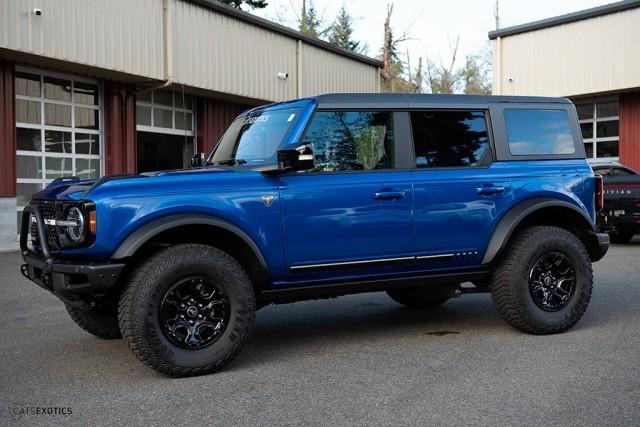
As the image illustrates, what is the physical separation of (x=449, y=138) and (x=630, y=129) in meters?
18.0

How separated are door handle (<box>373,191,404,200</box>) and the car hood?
113 centimetres

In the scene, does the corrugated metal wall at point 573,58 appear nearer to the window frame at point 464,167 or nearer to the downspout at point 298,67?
the downspout at point 298,67

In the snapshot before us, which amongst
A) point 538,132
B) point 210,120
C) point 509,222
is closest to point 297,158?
point 509,222

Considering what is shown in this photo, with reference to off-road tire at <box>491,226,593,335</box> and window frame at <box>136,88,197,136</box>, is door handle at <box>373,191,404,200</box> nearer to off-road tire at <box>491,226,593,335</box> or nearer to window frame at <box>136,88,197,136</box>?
off-road tire at <box>491,226,593,335</box>

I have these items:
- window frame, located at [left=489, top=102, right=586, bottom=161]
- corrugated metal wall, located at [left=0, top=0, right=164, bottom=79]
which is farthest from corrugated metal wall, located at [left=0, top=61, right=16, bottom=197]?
window frame, located at [left=489, top=102, right=586, bottom=161]

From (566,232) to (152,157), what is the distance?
1324 cm

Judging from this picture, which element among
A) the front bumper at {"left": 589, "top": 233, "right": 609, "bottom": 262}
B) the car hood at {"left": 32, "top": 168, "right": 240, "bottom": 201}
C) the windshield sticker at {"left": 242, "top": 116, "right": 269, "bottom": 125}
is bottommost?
the front bumper at {"left": 589, "top": 233, "right": 609, "bottom": 262}

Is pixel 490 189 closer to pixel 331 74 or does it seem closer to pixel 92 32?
pixel 92 32

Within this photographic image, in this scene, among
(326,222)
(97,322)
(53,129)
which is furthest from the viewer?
(53,129)

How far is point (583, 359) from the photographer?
4922mm

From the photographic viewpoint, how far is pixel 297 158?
470 centimetres

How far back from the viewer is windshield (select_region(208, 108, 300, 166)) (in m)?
5.21

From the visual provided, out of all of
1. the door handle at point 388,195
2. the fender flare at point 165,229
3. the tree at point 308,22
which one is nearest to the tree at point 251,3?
the tree at point 308,22

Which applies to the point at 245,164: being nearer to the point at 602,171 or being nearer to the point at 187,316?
the point at 187,316
